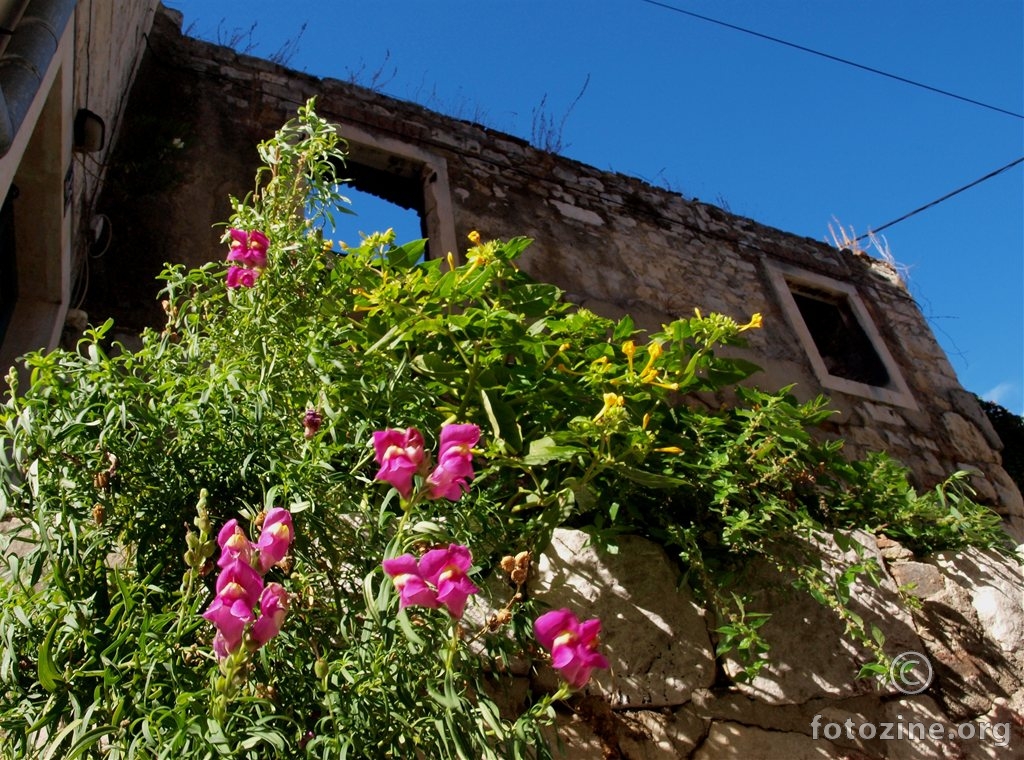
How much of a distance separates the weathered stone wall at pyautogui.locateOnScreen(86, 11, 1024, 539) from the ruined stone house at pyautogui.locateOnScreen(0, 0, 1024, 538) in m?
0.01

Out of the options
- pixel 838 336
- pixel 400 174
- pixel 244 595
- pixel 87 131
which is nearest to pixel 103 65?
pixel 87 131

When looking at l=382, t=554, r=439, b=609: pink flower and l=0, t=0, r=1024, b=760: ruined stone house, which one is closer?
l=382, t=554, r=439, b=609: pink flower

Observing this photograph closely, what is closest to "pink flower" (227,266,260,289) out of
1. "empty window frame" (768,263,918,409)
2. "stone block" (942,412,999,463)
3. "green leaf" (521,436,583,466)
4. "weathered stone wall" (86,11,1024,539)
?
"green leaf" (521,436,583,466)

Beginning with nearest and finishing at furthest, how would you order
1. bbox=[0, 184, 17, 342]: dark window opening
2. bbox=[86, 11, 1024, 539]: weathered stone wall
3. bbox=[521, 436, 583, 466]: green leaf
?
bbox=[521, 436, 583, 466]: green leaf < bbox=[0, 184, 17, 342]: dark window opening < bbox=[86, 11, 1024, 539]: weathered stone wall

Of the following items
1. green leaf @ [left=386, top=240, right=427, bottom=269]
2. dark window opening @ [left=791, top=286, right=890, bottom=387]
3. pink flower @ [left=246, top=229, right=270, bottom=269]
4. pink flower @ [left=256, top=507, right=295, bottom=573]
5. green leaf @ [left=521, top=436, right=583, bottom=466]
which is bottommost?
pink flower @ [left=256, top=507, right=295, bottom=573]

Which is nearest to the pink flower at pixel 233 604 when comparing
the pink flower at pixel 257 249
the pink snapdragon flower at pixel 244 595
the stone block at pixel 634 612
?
the pink snapdragon flower at pixel 244 595

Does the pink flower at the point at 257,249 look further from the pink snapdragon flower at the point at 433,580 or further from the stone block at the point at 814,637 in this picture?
the stone block at the point at 814,637

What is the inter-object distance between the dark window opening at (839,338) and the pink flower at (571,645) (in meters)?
4.14

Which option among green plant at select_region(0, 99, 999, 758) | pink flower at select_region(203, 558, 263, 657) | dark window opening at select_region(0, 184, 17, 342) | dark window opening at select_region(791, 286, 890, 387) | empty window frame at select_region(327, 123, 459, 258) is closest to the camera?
pink flower at select_region(203, 558, 263, 657)

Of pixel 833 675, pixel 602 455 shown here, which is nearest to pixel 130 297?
pixel 602 455

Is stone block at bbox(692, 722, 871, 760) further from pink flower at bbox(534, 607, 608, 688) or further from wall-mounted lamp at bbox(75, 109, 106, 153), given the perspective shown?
wall-mounted lamp at bbox(75, 109, 106, 153)

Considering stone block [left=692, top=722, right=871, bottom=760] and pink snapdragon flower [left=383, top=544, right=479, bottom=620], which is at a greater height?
pink snapdragon flower [left=383, top=544, right=479, bottom=620]

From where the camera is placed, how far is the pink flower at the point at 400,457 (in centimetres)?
124

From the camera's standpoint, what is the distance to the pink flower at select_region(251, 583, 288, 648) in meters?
1.09
